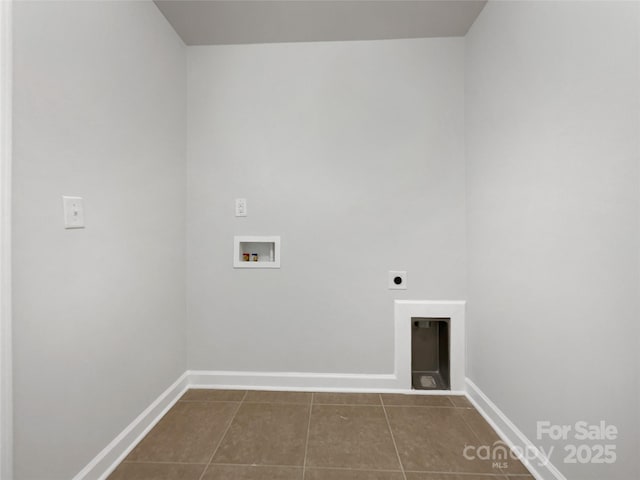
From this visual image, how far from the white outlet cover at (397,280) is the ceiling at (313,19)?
1574 millimetres

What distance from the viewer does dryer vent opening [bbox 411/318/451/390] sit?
7.24ft

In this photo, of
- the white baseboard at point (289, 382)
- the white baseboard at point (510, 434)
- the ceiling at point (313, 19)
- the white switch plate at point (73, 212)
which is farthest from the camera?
the white baseboard at point (289, 382)

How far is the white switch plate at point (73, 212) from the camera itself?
1.19 metres

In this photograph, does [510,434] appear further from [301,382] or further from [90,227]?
[90,227]

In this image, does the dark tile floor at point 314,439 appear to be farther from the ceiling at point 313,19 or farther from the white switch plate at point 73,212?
the ceiling at point 313,19

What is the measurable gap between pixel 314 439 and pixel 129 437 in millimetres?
924

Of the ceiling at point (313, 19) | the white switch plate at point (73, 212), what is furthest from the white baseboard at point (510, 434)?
the ceiling at point (313, 19)

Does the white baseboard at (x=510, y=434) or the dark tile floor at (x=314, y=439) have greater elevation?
the white baseboard at (x=510, y=434)

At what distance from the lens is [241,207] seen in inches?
85.4

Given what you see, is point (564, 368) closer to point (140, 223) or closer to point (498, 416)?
point (498, 416)

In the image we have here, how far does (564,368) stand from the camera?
123cm

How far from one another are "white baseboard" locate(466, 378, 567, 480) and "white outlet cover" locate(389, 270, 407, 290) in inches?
29.3

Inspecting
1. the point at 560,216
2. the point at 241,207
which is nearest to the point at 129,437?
the point at 241,207

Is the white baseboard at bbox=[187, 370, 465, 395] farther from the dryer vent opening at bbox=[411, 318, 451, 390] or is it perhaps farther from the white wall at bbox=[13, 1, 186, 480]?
the white wall at bbox=[13, 1, 186, 480]
